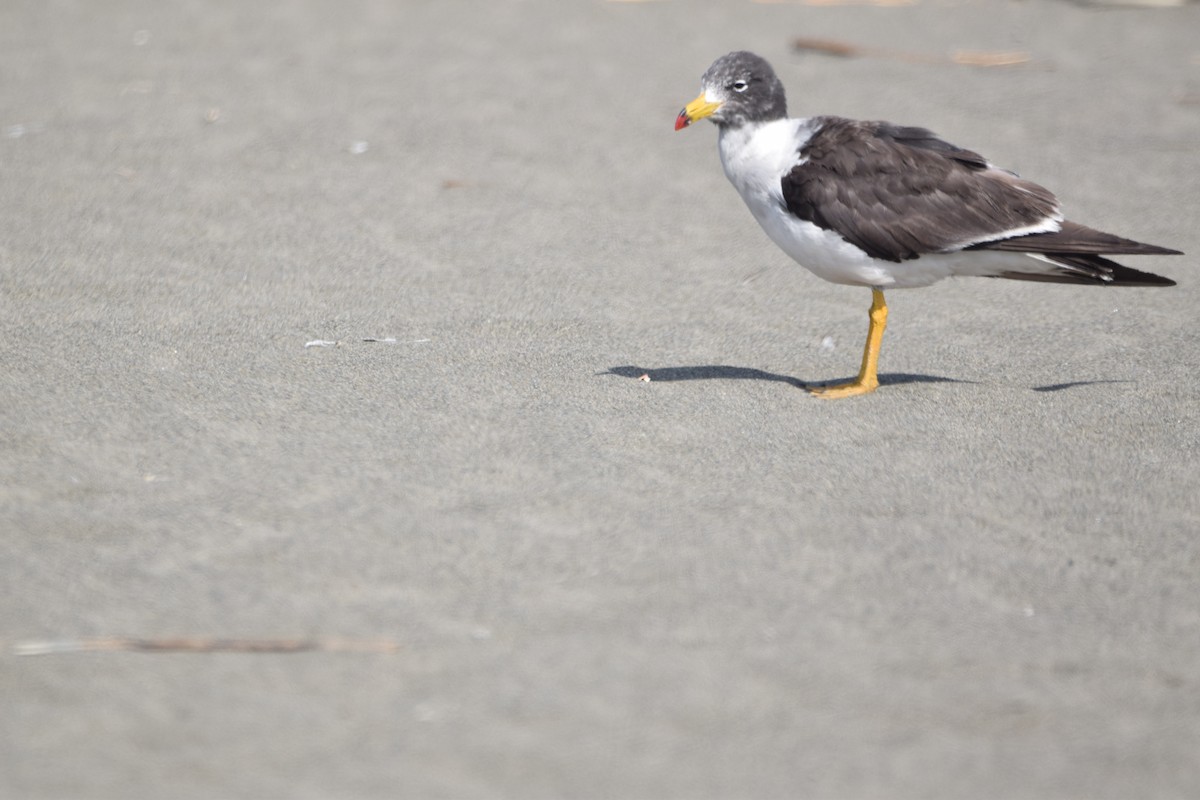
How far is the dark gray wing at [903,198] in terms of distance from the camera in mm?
5375

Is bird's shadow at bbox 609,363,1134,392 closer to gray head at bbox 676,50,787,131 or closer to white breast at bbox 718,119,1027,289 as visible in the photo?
white breast at bbox 718,119,1027,289

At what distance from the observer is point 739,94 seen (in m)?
5.73

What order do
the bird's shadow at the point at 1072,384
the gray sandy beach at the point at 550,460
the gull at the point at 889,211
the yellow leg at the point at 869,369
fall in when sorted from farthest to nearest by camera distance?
the bird's shadow at the point at 1072,384, the yellow leg at the point at 869,369, the gull at the point at 889,211, the gray sandy beach at the point at 550,460

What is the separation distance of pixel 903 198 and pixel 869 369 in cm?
71

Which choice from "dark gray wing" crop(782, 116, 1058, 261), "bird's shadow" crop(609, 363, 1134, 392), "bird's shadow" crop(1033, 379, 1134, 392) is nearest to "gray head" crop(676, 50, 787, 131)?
"dark gray wing" crop(782, 116, 1058, 261)

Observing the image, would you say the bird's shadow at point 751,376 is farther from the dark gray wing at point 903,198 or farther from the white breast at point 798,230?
the dark gray wing at point 903,198

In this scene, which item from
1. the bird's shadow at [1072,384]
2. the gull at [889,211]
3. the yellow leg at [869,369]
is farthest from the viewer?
the bird's shadow at [1072,384]

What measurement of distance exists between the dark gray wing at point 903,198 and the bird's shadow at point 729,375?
0.63 meters

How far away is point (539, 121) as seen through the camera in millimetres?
8945

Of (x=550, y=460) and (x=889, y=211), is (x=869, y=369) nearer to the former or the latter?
(x=889, y=211)

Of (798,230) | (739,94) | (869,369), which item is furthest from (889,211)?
(739,94)

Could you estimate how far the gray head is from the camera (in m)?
5.72

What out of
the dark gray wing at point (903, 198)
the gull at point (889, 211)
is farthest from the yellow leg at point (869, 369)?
the dark gray wing at point (903, 198)

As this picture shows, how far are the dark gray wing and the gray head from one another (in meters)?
0.31
